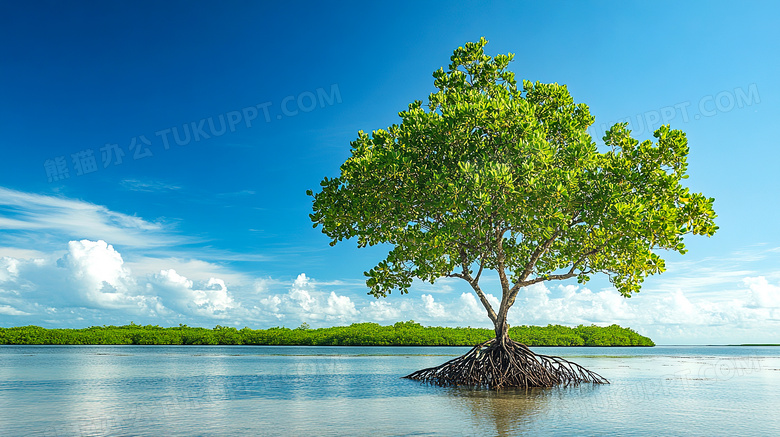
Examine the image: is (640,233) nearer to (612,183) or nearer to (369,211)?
(612,183)

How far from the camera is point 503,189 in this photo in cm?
1855

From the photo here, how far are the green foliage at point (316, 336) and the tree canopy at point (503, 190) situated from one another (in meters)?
87.1

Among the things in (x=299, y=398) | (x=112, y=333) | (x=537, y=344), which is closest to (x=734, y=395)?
(x=299, y=398)

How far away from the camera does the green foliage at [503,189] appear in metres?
18.5

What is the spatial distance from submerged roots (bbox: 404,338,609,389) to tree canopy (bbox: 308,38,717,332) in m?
1.58

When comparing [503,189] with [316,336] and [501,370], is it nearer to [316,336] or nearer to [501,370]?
[501,370]

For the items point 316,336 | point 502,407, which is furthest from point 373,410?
point 316,336

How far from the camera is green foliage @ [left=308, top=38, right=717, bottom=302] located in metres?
18.5

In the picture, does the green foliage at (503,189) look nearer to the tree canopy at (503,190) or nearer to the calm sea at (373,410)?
the tree canopy at (503,190)

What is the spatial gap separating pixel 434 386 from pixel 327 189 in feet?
30.1

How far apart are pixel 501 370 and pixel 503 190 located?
7956 mm

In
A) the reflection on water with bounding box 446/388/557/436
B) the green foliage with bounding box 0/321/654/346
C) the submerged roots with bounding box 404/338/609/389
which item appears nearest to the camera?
the reflection on water with bounding box 446/388/557/436

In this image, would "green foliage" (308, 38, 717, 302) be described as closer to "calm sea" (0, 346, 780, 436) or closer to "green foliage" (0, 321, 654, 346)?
"calm sea" (0, 346, 780, 436)

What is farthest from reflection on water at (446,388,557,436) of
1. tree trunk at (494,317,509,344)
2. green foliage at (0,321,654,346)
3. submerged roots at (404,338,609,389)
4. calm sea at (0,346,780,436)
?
green foliage at (0,321,654,346)
